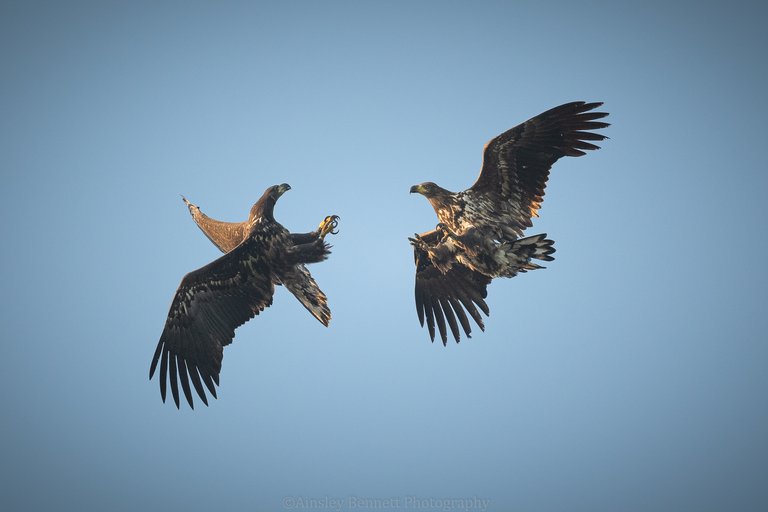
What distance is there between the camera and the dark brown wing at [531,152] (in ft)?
49.0

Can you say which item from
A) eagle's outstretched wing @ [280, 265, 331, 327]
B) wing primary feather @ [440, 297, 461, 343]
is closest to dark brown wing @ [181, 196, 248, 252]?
eagle's outstretched wing @ [280, 265, 331, 327]

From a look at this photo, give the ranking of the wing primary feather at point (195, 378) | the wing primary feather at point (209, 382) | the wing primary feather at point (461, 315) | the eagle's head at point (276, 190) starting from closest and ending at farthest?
1. the wing primary feather at point (209, 382)
2. the wing primary feather at point (195, 378)
3. the eagle's head at point (276, 190)
4. the wing primary feather at point (461, 315)

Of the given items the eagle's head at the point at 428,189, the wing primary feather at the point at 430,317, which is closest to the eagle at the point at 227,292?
the eagle's head at the point at 428,189

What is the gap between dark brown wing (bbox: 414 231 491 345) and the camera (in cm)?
1709

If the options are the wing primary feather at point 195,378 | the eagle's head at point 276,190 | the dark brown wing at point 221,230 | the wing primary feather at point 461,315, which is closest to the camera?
the wing primary feather at point 195,378

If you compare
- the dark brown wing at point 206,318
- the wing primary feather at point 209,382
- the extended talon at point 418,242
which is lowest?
the wing primary feather at point 209,382

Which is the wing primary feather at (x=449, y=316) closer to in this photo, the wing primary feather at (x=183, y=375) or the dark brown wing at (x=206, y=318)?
the dark brown wing at (x=206, y=318)

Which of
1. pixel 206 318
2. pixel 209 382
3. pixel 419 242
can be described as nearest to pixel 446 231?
pixel 419 242

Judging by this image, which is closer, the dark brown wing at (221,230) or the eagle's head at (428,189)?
the dark brown wing at (221,230)

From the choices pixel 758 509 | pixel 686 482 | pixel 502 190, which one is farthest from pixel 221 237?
pixel 686 482

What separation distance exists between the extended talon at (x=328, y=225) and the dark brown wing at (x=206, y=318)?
3.90ft

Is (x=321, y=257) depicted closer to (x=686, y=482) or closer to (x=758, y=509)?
(x=758, y=509)

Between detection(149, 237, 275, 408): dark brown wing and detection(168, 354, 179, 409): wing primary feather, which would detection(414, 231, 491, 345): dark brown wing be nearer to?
detection(149, 237, 275, 408): dark brown wing

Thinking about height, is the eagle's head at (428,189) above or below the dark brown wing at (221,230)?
above
